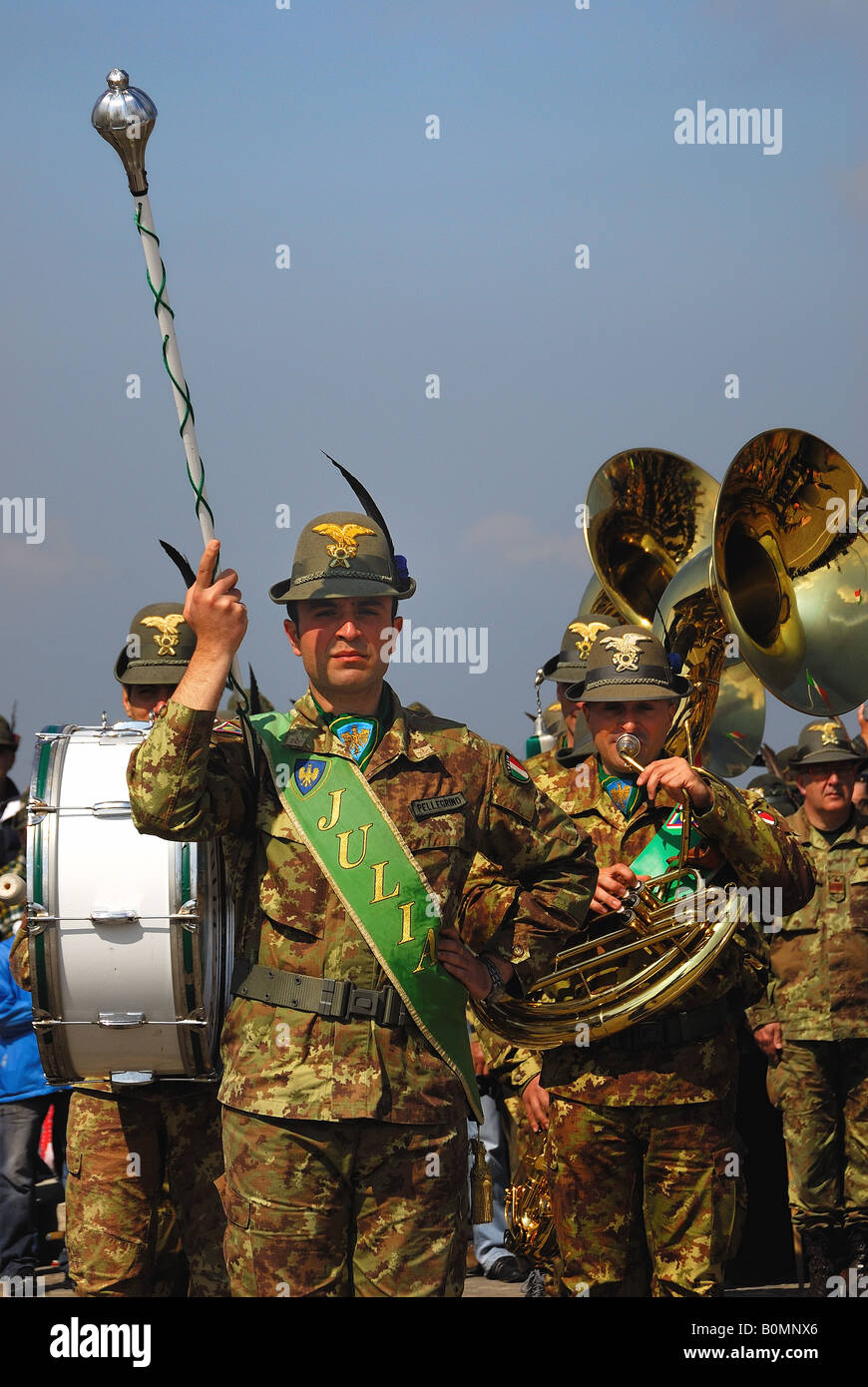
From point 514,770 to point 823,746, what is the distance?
4.62 metres

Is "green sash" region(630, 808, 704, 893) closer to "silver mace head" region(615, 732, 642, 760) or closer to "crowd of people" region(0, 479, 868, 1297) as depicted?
"crowd of people" region(0, 479, 868, 1297)

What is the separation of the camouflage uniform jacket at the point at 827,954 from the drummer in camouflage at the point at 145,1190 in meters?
3.59

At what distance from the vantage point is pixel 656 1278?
20.6ft

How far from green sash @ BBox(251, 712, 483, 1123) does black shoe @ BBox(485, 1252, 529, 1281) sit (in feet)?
15.0

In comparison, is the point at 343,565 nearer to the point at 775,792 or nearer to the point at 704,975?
the point at 704,975

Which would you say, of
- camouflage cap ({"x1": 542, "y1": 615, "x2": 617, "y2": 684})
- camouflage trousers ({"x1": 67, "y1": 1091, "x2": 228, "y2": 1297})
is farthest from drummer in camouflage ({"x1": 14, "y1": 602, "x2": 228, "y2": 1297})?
camouflage cap ({"x1": 542, "y1": 615, "x2": 617, "y2": 684})

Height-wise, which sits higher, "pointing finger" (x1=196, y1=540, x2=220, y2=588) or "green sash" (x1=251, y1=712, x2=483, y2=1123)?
"pointing finger" (x1=196, y1=540, x2=220, y2=588)

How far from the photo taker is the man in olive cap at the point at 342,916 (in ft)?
15.7

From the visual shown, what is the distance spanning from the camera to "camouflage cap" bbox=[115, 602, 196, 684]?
23.9ft


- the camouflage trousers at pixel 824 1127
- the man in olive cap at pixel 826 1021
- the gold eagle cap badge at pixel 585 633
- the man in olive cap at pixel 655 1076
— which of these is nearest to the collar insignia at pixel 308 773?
the man in olive cap at pixel 655 1076
